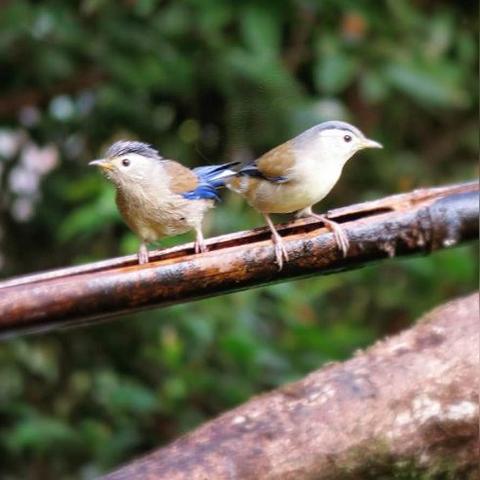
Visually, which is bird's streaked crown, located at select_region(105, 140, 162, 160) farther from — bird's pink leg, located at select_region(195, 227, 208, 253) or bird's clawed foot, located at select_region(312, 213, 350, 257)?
bird's clawed foot, located at select_region(312, 213, 350, 257)

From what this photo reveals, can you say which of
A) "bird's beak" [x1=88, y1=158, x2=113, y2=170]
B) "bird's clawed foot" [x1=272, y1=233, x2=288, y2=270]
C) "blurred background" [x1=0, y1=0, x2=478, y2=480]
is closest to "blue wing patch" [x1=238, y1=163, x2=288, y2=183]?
"bird's clawed foot" [x1=272, y1=233, x2=288, y2=270]

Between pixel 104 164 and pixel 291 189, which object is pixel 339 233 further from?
pixel 104 164

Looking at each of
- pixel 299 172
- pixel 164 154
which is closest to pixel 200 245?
pixel 299 172

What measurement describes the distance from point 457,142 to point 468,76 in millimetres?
668

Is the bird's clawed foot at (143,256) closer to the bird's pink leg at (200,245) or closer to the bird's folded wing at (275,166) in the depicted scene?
the bird's pink leg at (200,245)

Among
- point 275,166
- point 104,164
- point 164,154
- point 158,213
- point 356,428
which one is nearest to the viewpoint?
point 104,164

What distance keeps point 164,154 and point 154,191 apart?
1.88 meters

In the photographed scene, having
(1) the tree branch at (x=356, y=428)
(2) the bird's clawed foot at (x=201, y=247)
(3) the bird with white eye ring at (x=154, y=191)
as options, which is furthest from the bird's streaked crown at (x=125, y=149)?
(1) the tree branch at (x=356, y=428)

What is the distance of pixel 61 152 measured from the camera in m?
4.42

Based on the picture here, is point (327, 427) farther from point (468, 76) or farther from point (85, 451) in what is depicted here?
point (468, 76)

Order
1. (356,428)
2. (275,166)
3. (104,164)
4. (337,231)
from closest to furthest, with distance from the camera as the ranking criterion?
(104,164) → (275,166) → (337,231) → (356,428)

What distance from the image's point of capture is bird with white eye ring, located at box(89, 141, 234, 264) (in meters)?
1.75

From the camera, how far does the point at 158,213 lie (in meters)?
1.83

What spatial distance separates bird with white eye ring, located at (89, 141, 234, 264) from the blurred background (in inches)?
68.0
